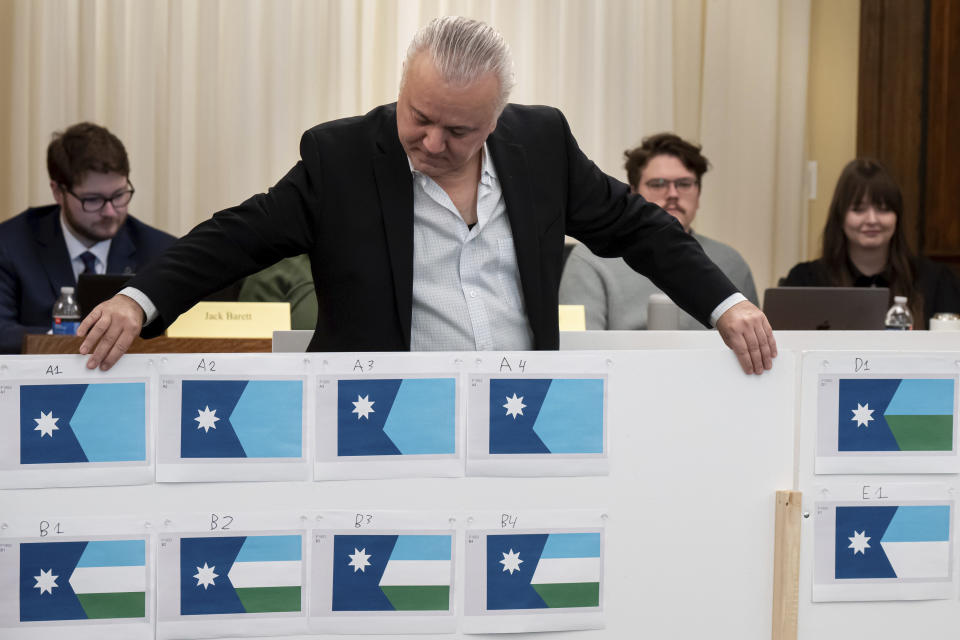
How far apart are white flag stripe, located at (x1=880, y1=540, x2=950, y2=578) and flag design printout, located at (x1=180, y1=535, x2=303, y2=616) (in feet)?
3.12

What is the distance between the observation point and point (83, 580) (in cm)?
146

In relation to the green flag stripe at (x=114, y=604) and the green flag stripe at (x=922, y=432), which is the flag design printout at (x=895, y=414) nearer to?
the green flag stripe at (x=922, y=432)

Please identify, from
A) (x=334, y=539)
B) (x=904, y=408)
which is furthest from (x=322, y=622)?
(x=904, y=408)

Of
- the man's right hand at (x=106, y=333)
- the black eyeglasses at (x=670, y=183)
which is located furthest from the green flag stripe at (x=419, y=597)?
the black eyeglasses at (x=670, y=183)

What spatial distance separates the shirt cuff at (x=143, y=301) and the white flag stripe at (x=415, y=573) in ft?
1.71

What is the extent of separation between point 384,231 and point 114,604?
2.36 ft

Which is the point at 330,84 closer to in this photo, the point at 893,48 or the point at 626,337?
the point at 893,48

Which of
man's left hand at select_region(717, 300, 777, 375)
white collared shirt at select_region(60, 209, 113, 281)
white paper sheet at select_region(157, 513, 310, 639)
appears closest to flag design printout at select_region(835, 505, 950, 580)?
man's left hand at select_region(717, 300, 777, 375)

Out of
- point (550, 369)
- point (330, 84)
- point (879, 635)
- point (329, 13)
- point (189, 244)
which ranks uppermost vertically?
point (329, 13)

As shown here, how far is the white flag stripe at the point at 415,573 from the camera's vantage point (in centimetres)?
152

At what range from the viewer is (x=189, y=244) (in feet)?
5.27

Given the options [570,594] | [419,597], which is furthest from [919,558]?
[419,597]

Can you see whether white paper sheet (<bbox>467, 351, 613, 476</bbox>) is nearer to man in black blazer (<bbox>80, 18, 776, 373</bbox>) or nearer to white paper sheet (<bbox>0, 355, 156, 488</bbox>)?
man in black blazer (<bbox>80, 18, 776, 373</bbox>)

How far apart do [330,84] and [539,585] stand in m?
3.47
